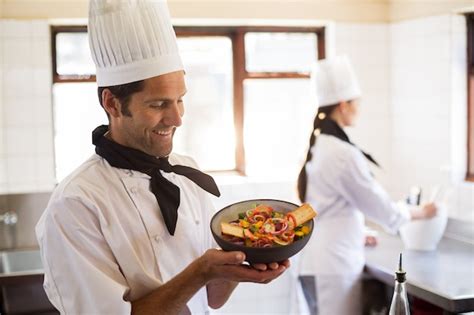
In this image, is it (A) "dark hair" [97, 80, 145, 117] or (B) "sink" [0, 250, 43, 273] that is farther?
(B) "sink" [0, 250, 43, 273]

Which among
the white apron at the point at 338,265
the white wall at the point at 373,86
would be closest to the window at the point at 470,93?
the white wall at the point at 373,86

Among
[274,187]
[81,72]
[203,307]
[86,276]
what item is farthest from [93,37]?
[274,187]

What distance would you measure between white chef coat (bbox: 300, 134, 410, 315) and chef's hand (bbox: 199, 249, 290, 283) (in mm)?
1278

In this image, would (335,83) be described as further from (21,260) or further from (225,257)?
(21,260)

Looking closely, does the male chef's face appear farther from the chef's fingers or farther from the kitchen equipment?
the kitchen equipment

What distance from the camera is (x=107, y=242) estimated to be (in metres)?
1.25

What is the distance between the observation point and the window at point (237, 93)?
3.04 metres

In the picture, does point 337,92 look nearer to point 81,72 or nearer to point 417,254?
point 417,254

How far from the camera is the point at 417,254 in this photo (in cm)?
260

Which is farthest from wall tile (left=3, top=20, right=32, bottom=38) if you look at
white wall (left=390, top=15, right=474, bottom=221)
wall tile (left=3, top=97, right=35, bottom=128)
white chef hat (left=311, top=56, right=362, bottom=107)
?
white wall (left=390, top=15, right=474, bottom=221)

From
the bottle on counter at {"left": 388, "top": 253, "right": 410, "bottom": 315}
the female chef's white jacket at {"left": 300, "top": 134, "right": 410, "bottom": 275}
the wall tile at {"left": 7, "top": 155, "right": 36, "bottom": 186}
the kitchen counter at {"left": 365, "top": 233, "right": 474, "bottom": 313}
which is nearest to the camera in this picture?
the bottle on counter at {"left": 388, "top": 253, "right": 410, "bottom": 315}

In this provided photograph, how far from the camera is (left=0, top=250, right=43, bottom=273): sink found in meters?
2.85

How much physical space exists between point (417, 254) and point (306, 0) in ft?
4.75

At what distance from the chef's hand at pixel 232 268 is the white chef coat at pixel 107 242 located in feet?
0.60
